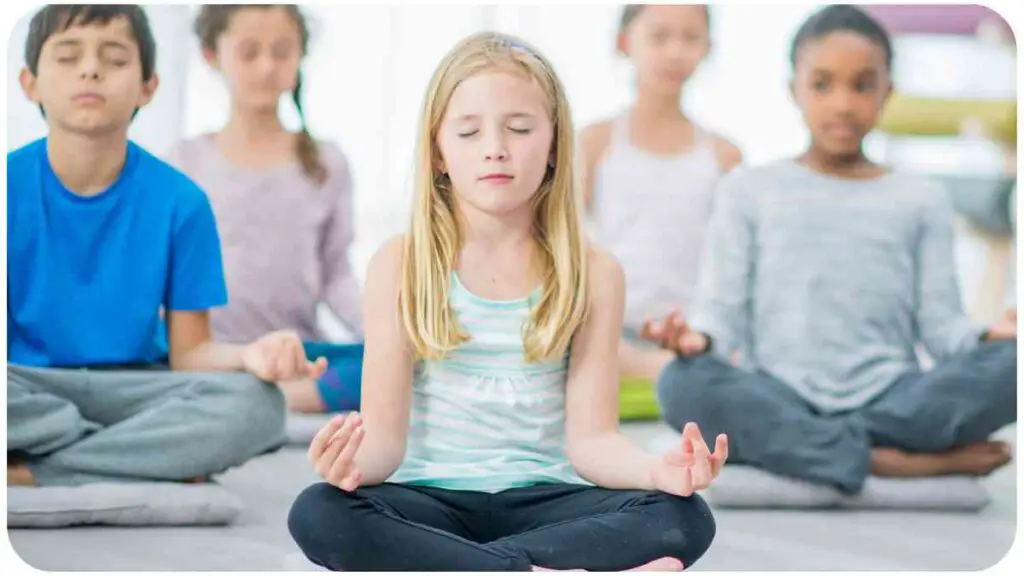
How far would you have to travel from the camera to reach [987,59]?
97.1 inches

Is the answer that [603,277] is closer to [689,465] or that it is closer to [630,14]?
[689,465]

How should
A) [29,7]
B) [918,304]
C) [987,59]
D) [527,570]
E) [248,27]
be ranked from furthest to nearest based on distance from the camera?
[987,59]
[248,27]
[918,304]
[29,7]
[527,570]

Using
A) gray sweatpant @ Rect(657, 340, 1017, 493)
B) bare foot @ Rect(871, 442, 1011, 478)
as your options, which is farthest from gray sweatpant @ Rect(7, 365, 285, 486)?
bare foot @ Rect(871, 442, 1011, 478)

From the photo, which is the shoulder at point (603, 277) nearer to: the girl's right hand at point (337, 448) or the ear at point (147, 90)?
the girl's right hand at point (337, 448)

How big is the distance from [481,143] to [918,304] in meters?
0.80

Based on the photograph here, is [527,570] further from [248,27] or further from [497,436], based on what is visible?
[248,27]

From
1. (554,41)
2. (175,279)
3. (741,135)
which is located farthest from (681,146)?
(175,279)

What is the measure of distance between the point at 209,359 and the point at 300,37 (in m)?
0.56

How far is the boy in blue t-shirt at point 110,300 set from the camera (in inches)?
Result: 64.6

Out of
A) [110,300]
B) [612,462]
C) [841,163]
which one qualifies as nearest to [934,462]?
[841,163]

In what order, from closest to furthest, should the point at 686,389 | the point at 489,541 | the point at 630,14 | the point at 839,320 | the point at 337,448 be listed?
the point at 337,448 → the point at 489,541 → the point at 686,389 → the point at 839,320 → the point at 630,14

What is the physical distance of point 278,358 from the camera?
5.35 ft

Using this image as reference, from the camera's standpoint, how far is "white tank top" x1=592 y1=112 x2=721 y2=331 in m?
2.33

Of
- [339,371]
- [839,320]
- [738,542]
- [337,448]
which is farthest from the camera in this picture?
[339,371]
